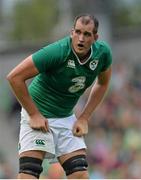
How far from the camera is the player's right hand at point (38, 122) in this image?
8.75 metres

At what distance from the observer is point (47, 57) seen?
8.51m

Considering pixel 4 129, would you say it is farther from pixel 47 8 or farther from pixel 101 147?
pixel 47 8

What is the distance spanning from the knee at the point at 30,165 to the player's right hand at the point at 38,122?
276 mm

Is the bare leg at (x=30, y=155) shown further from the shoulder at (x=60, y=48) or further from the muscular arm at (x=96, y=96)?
the shoulder at (x=60, y=48)

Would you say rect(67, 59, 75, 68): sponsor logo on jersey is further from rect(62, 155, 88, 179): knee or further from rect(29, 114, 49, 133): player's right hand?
rect(62, 155, 88, 179): knee

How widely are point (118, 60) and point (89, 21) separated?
43.0 ft

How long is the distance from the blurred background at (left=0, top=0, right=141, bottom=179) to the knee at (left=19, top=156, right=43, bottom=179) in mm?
4707

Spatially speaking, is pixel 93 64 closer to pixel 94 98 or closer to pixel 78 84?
pixel 78 84

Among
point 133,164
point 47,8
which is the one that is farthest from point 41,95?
point 47,8

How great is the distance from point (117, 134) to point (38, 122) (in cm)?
784

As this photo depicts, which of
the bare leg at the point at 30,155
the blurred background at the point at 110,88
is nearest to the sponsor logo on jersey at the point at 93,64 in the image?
the bare leg at the point at 30,155

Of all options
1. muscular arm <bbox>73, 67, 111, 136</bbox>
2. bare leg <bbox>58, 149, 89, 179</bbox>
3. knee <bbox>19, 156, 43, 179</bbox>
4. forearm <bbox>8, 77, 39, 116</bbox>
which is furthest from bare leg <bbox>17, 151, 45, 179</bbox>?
muscular arm <bbox>73, 67, 111, 136</bbox>

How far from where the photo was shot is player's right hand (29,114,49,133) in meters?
8.75

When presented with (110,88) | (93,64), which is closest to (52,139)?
(93,64)
